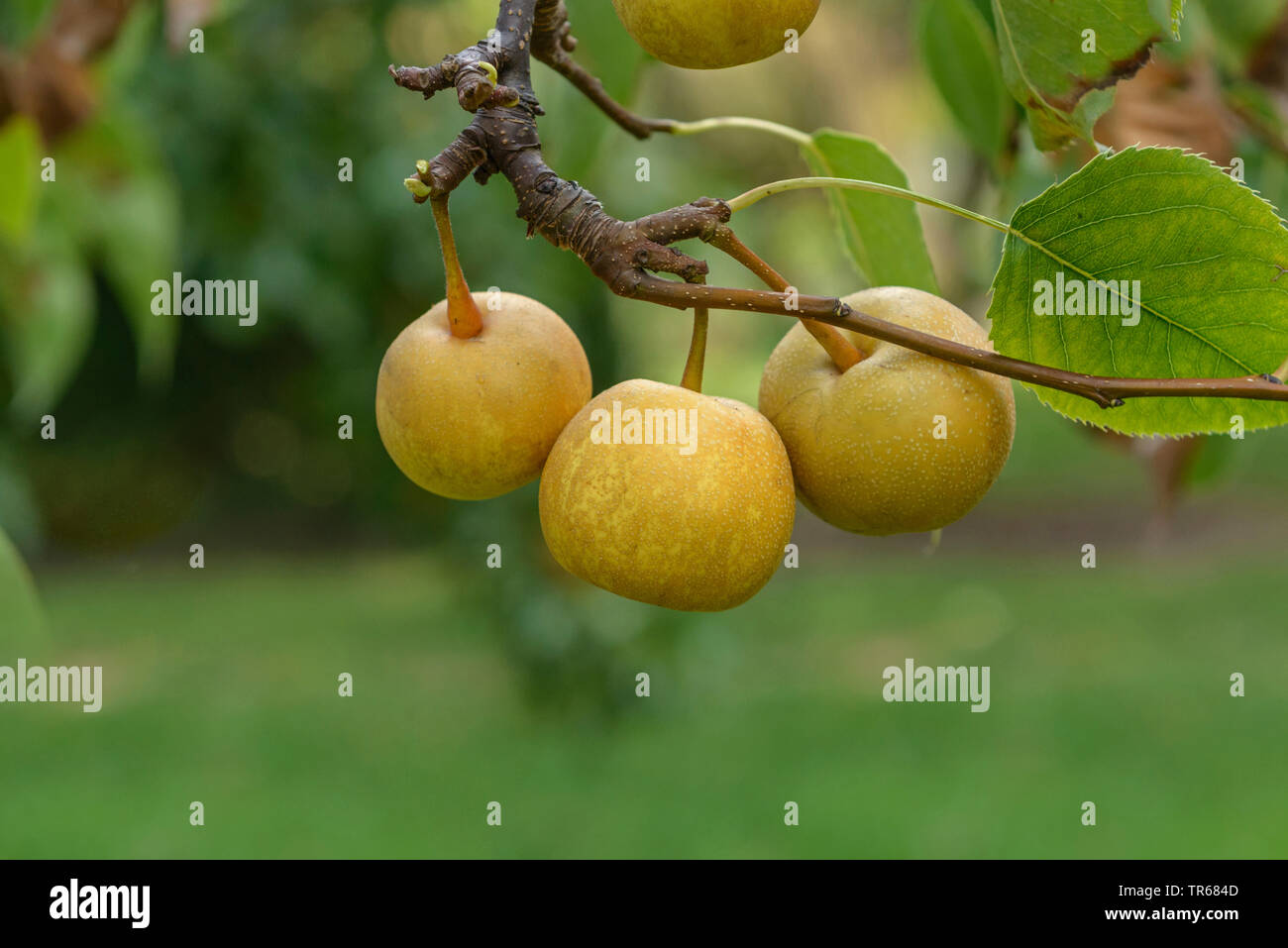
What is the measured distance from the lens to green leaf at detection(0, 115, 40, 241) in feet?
3.80

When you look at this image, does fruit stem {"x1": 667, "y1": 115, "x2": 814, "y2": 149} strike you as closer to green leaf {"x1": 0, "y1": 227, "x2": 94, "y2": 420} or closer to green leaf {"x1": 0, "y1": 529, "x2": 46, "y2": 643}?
green leaf {"x1": 0, "y1": 529, "x2": 46, "y2": 643}

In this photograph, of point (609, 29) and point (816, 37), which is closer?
point (609, 29)

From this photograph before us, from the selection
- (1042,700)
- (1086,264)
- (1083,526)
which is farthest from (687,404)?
(1083,526)

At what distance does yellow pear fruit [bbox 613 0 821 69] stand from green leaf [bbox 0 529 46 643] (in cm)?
51

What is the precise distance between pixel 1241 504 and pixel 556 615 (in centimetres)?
592

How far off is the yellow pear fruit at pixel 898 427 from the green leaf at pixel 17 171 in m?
0.88

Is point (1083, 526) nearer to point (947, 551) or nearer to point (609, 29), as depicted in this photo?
point (947, 551)

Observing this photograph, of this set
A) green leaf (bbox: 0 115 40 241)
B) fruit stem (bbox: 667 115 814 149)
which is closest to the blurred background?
green leaf (bbox: 0 115 40 241)

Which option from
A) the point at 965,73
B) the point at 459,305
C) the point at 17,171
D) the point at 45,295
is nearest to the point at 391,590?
the point at 45,295

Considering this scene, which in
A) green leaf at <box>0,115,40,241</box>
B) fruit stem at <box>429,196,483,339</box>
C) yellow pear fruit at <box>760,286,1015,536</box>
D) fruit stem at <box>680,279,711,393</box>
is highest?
green leaf at <box>0,115,40,241</box>

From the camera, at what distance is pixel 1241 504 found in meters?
7.78

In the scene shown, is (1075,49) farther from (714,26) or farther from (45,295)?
(45,295)

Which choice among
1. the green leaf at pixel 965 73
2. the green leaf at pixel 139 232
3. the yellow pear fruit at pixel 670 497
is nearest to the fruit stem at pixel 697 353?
the yellow pear fruit at pixel 670 497

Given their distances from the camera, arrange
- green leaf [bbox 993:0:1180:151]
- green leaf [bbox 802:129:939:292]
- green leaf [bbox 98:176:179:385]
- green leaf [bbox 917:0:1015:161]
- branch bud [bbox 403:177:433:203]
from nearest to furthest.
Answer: branch bud [bbox 403:177:433:203]
green leaf [bbox 993:0:1180:151]
green leaf [bbox 802:129:939:292]
green leaf [bbox 917:0:1015:161]
green leaf [bbox 98:176:179:385]
